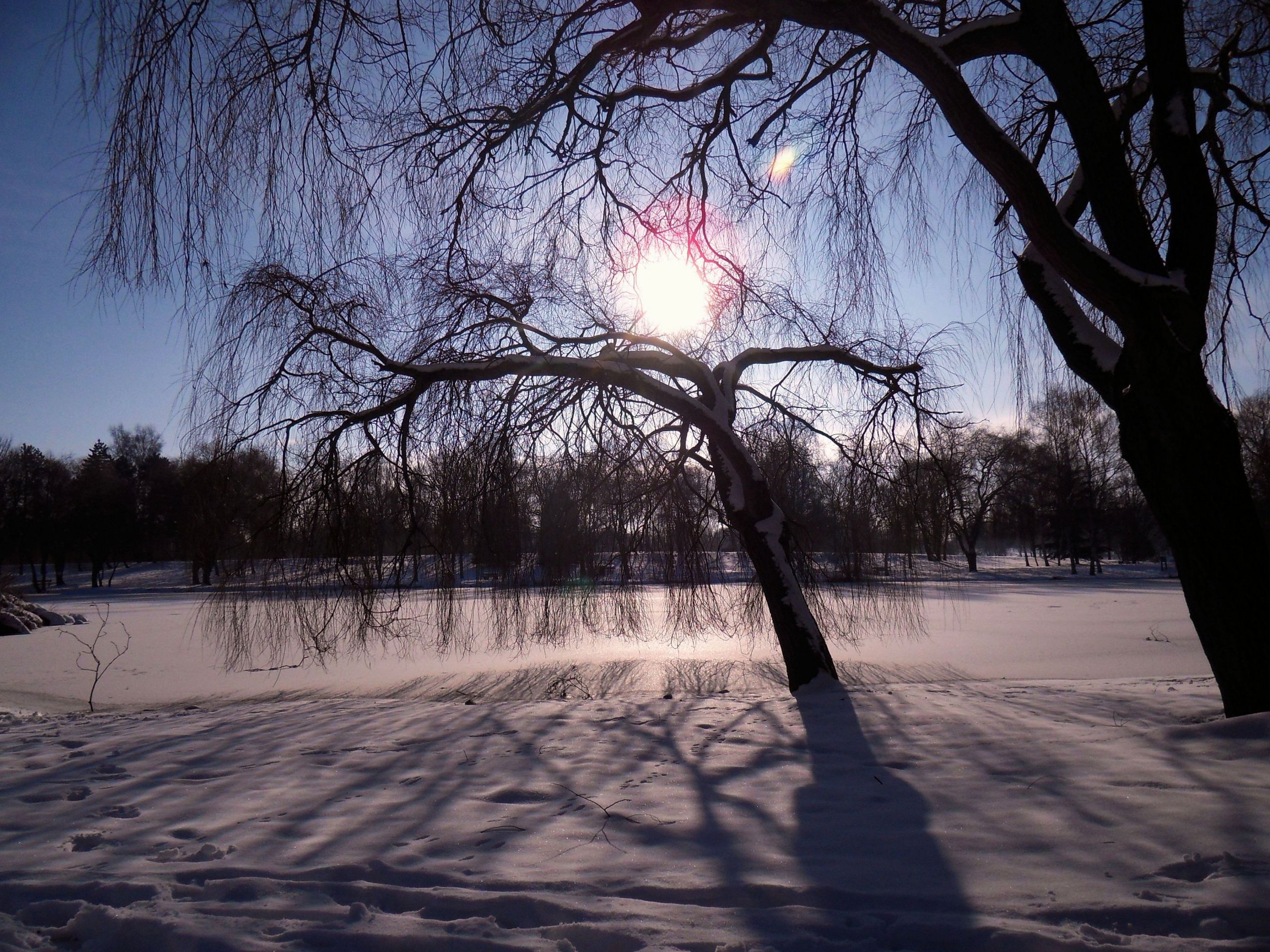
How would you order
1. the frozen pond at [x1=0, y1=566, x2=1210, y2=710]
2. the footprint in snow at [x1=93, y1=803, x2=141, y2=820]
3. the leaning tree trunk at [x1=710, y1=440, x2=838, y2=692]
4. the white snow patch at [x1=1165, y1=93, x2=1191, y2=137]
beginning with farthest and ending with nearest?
the frozen pond at [x1=0, y1=566, x2=1210, y2=710] → the leaning tree trunk at [x1=710, y1=440, x2=838, y2=692] → the white snow patch at [x1=1165, y1=93, x2=1191, y2=137] → the footprint in snow at [x1=93, y1=803, x2=141, y2=820]

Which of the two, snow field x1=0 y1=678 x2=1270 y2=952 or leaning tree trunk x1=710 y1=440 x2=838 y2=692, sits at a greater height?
leaning tree trunk x1=710 y1=440 x2=838 y2=692

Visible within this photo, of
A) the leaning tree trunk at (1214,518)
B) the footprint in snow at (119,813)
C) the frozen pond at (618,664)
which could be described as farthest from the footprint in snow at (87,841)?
the frozen pond at (618,664)

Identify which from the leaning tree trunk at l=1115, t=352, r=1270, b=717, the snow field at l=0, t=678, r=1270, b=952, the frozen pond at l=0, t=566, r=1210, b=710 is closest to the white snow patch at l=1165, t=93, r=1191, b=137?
the leaning tree trunk at l=1115, t=352, r=1270, b=717

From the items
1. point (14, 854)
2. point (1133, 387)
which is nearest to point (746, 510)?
point (1133, 387)

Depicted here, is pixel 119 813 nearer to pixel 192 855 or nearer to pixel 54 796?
pixel 54 796

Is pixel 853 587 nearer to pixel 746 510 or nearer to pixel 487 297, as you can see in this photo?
pixel 746 510

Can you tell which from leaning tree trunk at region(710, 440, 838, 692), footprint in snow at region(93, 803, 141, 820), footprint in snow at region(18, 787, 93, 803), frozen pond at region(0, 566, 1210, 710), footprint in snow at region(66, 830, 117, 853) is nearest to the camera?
footprint in snow at region(66, 830, 117, 853)

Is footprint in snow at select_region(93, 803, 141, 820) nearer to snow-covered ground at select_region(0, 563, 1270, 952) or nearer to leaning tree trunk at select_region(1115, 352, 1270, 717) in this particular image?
snow-covered ground at select_region(0, 563, 1270, 952)

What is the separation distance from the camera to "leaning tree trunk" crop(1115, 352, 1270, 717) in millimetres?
2830

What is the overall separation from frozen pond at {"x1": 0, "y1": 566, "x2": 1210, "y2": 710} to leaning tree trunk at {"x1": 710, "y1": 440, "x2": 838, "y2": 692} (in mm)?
1212

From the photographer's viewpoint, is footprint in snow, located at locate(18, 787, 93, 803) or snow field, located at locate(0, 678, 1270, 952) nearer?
snow field, located at locate(0, 678, 1270, 952)

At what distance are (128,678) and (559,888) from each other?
876 centimetres

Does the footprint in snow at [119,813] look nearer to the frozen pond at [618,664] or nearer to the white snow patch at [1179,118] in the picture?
the frozen pond at [618,664]

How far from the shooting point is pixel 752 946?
63.6 inches
